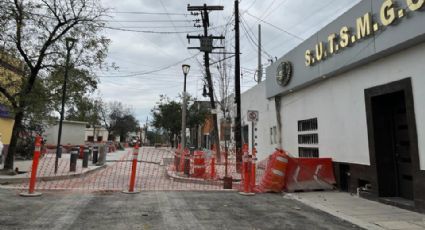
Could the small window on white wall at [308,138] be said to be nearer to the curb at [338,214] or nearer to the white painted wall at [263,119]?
the white painted wall at [263,119]

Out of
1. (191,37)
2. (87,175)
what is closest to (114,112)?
(191,37)

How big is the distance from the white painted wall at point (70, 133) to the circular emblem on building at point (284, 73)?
27.5 m

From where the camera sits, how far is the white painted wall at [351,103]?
27.1ft

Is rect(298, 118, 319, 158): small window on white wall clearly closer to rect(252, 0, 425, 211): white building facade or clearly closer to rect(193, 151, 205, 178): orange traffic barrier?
rect(252, 0, 425, 211): white building facade

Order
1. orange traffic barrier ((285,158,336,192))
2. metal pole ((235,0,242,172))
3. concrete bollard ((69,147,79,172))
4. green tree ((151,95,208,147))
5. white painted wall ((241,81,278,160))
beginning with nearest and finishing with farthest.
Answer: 1. orange traffic barrier ((285,158,336,192))
2. concrete bollard ((69,147,79,172))
3. metal pole ((235,0,242,172))
4. white painted wall ((241,81,278,160))
5. green tree ((151,95,208,147))

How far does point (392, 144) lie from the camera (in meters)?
9.97

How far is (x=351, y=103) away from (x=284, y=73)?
182 inches

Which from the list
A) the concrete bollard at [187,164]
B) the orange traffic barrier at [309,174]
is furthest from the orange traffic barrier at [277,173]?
the concrete bollard at [187,164]

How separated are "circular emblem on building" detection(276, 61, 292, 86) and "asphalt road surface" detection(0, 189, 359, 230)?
6419 millimetres

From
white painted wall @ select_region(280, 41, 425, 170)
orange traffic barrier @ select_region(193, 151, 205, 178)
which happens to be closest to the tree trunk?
orange traffic barrier @ select_region(193, 151, 205, 178)

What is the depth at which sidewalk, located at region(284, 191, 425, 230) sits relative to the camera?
23.1 feet

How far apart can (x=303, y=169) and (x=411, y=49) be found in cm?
457

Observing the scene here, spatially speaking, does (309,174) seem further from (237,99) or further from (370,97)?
(237,99)

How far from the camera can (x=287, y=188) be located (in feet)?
36.3
